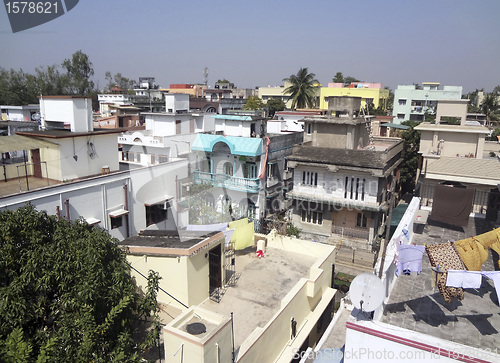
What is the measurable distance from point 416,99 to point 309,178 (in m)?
48.0

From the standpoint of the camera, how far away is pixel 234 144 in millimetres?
24219

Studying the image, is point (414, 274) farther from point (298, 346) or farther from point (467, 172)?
point (467, 172)

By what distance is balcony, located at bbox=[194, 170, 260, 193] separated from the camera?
23.9m

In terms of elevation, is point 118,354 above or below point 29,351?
below

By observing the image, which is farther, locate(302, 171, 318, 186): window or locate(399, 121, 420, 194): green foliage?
locate(399, 121, 420, 194): green foliage

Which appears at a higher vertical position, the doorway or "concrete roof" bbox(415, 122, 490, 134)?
"concrete roof" bbox(415, 122, 490, 134)

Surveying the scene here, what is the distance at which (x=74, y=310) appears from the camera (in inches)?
266

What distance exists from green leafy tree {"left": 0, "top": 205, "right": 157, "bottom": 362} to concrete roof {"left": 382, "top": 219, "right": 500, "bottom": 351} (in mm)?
5499

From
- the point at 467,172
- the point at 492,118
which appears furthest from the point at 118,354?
the point at 492,118

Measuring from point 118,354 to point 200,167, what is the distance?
19654mm

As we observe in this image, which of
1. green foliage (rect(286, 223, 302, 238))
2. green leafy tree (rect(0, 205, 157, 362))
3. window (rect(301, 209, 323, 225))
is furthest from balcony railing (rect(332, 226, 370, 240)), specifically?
green leafy tree (rect(0, 205, 157, 362))

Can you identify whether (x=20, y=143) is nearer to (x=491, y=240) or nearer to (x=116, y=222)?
(x=116, y=222)

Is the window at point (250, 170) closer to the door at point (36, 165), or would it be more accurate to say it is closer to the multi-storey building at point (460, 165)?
the multi-storey building at point (460, 165)

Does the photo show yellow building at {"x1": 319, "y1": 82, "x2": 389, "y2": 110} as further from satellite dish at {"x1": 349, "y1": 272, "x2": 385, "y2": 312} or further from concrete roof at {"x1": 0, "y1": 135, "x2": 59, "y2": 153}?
satellite dish at {"x1": 349, "y1": 272, "x2": 385, "y2": 312}
